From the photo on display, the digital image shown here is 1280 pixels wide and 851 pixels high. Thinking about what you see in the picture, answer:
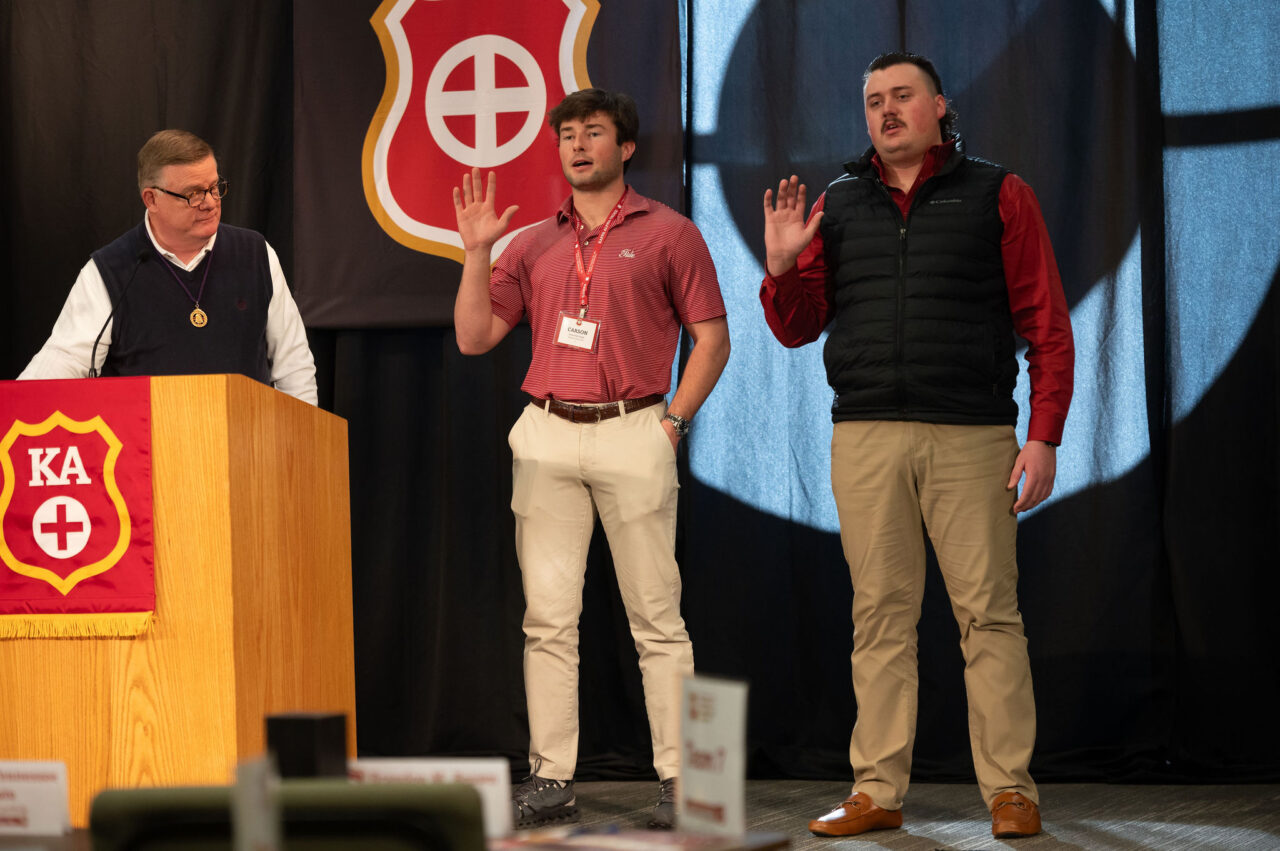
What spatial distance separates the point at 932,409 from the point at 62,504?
1874 mm

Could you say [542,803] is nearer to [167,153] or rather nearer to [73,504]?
[73,504]

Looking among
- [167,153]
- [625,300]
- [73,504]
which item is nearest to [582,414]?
[625,300]

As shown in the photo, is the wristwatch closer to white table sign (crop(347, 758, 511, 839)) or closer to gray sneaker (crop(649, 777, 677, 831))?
A: gray sneaker (crop(649, 777, 677, 831))

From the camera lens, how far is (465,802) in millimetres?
917

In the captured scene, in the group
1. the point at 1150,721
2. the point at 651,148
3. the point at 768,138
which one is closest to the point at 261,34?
the point at 651,148

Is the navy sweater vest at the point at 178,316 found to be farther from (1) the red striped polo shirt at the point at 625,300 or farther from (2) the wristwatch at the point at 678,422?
(2) the wristwatch at the point at 678,422

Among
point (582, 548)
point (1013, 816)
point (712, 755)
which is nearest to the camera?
point (712, 755)

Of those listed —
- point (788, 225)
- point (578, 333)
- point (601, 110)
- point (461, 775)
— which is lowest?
point (461, 775)

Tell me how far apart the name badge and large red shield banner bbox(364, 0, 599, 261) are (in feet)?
2.52

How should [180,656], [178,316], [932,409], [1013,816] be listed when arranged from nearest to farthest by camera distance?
1. [180,656]
2. [1013,816]
3. [932,409]
4. [178,316]

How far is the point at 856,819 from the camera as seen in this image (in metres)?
3.01

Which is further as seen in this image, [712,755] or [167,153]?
[167,153]

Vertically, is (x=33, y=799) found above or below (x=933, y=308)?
below

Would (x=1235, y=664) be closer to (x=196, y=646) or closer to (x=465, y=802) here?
(x=196, y=646)
